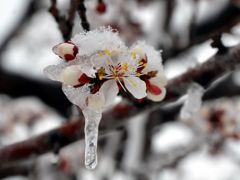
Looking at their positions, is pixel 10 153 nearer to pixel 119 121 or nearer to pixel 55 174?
pixel 119 121

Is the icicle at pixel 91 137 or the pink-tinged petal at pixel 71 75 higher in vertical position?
the pink-tinged petal at pixel 71 75

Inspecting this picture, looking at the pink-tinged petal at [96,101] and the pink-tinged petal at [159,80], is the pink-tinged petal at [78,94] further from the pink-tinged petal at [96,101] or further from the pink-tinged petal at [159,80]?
the pink-tinged petal at [159,80]

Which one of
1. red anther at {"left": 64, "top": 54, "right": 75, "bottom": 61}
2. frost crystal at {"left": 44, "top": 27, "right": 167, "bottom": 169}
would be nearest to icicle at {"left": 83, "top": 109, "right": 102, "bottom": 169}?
frost crystal at {"left": 44, "top": 27, "right": 167, "bottom": 169}

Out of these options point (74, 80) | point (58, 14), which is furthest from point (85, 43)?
point (58, 14)

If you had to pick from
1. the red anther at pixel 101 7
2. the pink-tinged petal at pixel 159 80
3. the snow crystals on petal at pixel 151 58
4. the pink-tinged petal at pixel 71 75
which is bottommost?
the pink-tinged petal at pixel 71 75

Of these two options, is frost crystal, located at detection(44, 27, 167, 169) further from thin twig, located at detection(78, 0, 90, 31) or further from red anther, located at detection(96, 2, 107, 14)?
red anther, located at detection(96, 2, 107, 14)

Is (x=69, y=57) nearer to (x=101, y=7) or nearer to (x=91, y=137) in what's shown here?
(x=91, y=137)

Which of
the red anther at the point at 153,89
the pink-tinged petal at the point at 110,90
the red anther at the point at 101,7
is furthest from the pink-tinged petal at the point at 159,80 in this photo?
the red anther at the point at 101,7
